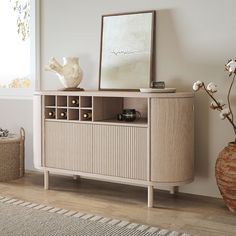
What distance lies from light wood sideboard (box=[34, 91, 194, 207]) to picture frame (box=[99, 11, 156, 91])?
0.17 meters

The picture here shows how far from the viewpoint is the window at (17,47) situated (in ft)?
12.9

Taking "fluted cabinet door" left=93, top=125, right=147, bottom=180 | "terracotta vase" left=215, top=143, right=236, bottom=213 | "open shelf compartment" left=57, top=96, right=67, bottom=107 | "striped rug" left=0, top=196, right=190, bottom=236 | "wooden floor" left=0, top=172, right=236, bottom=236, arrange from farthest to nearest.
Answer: "open shelf compartment" left=57, top=96, right=67, bottom=107
"fluted cabinet door" left=93, top=125, right=147, bottom=180
"terracotta vase" left=215, top=143, right=236, bottom=213
"wooden floor" left=0, top=172, right=236, bottom=236
"striped rug" left=0, top=196, right=190, bottom=236

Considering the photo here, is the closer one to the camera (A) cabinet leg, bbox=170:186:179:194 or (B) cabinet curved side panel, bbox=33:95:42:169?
(A) cabinet leg, bbox=170:186:179:194

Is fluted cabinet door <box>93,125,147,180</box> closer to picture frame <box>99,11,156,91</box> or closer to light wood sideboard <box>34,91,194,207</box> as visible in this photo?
light wood sideboard <box>34,91,194,207</box>

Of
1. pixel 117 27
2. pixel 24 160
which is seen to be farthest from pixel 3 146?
pixel 117 27

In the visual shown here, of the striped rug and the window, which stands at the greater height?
the window

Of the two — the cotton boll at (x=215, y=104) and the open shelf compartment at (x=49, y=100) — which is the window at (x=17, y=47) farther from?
the cotton boll at (x=215, y=104)

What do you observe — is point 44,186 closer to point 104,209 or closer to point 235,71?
point 104,209

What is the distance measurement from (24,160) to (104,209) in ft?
4.60

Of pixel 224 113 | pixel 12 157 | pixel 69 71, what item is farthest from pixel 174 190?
pixel 12 157

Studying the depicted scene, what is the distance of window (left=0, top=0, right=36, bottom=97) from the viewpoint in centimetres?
393

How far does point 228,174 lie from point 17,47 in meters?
2.46

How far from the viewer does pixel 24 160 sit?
13.1 feet

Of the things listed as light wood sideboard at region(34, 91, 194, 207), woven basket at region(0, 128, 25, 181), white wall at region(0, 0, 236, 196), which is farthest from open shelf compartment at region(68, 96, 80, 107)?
woven basket at region(0, 128, 25, 181)
